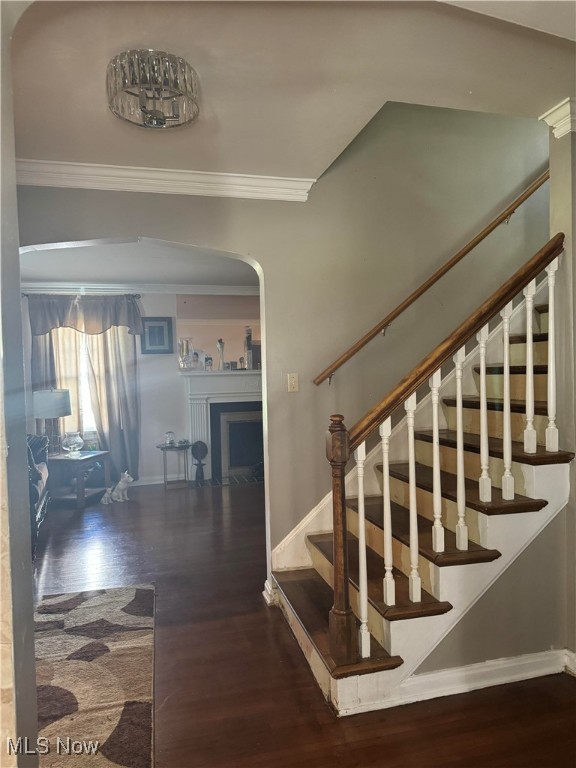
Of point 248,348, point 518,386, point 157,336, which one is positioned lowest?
point 518,386

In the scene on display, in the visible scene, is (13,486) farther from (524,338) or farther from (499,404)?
(524,338)

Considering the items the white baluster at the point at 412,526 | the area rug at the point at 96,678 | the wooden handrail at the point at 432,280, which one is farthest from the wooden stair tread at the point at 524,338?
the area rug at the point at 96,678

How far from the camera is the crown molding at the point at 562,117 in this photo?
2.04 meters

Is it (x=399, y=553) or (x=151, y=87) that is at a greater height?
(x=151, y=87)

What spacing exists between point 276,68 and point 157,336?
465 cm

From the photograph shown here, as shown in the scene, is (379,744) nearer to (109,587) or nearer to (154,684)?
(154,684)

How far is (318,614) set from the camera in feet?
7.43

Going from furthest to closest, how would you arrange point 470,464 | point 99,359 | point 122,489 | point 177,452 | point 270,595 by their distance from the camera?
point 177,452 → point 99,359 → point 122,489 → point 270,595 → point 470,464

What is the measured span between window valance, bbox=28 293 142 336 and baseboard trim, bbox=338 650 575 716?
4957 mm

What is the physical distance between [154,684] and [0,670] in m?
1.40

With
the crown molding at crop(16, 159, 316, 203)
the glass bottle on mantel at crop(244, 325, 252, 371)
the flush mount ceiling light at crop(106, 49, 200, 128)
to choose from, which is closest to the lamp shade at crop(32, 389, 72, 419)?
the glass bottle on mantel at crop(244, 325, 252, 371)

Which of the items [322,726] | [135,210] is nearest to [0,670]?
[322,726]

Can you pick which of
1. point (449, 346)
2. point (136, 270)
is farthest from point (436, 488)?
point (136, 270)

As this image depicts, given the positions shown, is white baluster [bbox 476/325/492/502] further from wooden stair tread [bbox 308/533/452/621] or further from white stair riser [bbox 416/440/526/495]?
wooden stair tread [bbox 308/533/452/621]
